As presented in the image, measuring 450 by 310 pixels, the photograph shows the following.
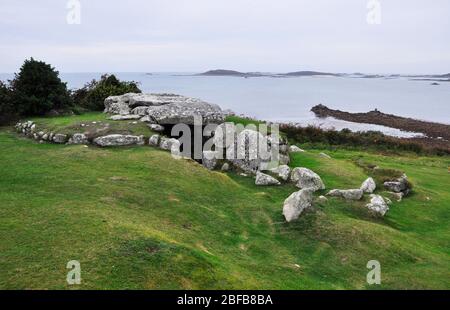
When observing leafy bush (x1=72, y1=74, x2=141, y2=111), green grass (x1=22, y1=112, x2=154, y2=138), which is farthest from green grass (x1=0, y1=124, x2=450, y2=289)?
leafy bush (x1=72, y1=74, x2=141, y2=111)

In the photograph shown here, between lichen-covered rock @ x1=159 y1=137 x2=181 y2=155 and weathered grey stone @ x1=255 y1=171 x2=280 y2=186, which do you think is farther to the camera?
lichen-covered rock @ x1=159 y1=137 x2=181 y2=155

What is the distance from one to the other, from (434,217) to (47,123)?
2327 centimetres

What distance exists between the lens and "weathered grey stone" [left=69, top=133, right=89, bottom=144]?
2414 centimetres

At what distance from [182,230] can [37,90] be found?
2125 centimetres

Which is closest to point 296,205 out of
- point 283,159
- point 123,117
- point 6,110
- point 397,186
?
point 397,186

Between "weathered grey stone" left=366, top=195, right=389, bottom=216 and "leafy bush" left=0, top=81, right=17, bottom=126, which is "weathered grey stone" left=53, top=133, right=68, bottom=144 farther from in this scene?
"weathered grey stone" left=366, top=195, right=389, bottom=216

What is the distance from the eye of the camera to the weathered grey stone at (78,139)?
24.1m

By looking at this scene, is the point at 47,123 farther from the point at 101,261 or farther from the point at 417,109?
the point at 417,109

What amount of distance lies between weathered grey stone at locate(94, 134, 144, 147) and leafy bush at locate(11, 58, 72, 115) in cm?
888

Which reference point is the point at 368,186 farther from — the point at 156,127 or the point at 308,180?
the point at 156,127

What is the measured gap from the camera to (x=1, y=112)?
1162 inches

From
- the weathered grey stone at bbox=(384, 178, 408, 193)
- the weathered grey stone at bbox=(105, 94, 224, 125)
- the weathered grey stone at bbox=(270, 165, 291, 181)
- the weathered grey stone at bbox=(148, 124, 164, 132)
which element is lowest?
the weathered grey stone at bbox=(384, 178, 408, 193)

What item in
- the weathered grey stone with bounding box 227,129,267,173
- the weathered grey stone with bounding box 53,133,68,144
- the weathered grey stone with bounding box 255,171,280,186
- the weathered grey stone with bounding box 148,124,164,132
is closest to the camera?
the weathered grey stone with bounding box 255,171,280,186

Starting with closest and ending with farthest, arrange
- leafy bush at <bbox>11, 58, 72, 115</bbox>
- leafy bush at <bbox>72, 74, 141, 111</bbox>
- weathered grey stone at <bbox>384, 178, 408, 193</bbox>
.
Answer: weathered grey stone at <bbox>384, 178, 408, 193</bbox> < leafy bush at <bbox>11, 58, 72, 115</bbox> < leafy bush at <bbox>72, 74, 141, 111</bbox>
